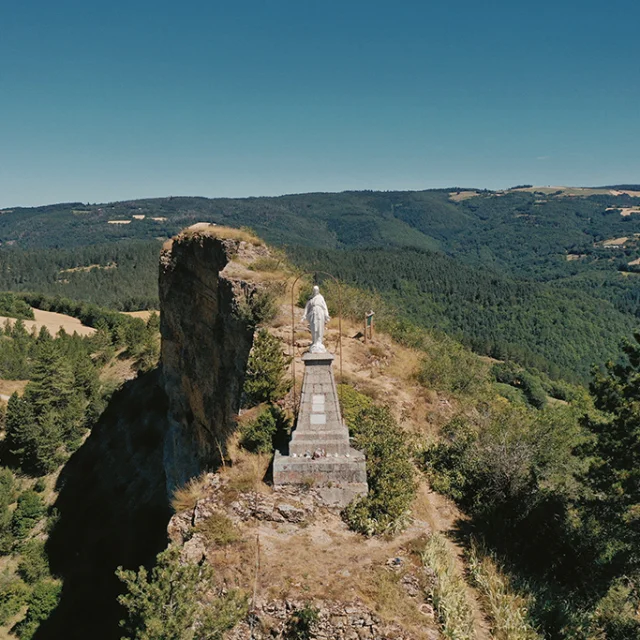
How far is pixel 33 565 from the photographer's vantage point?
2641 centimetres

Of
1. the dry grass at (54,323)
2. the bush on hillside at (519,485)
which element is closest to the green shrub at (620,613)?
the bush on hillside at (519,485)

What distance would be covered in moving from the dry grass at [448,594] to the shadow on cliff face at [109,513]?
13.2 metres

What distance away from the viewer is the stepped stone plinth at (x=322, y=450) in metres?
10.6

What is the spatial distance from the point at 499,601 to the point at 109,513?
2489cm

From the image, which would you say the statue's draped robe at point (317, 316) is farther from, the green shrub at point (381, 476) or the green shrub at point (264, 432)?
the green shrub at point (381, 476)

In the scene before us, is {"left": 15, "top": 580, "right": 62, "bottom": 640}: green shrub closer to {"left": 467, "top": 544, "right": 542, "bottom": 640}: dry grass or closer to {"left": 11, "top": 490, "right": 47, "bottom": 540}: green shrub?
{"left": 11, "top": 490, "right": 47, "bottom": 540}: green shrub

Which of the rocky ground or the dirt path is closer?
the rocky ground

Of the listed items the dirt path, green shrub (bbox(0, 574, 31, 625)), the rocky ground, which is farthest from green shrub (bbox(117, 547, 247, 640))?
green shrub (bbox(0, 574, 31, 625))

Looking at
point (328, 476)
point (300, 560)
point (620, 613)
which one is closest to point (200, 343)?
point (328, 476)

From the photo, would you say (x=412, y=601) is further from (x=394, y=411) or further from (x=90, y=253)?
(x=90, y=253)

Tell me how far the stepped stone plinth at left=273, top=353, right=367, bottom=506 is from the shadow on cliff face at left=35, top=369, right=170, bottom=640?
36.2ft

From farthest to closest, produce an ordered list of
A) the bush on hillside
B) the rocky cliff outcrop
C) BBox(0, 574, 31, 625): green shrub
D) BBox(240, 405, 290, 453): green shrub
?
BBox(0, 574, 31, 625): green shrub → the rocky cliff outcrop → BBox(240, 405, 290, 453): green shrub → the bush on hillside

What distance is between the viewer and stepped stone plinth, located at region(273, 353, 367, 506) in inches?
416

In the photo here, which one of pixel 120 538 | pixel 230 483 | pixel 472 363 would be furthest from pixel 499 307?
pixel 230 483
